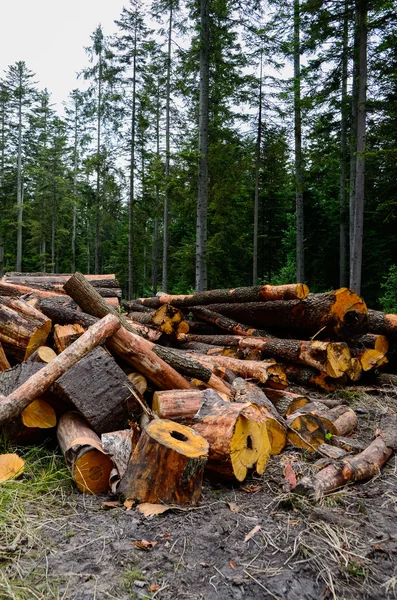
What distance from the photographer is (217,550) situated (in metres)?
2.29

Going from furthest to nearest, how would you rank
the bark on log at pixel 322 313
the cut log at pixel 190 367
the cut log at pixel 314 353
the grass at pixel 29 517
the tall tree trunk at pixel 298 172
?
the tall tree trunk at pixel 298 172, the bark on log at pixel 322 313, the cut log at pixel 314 353, the cut log at pixel 190 367, the grass at pixel 29 517

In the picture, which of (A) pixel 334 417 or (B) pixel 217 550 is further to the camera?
(A) pixel 334 417

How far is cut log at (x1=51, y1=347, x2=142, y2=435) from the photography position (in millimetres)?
3520

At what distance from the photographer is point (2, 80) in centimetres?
3091

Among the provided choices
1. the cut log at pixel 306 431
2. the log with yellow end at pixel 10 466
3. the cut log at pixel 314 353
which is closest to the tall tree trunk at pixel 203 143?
the cut log at pixel 314 353

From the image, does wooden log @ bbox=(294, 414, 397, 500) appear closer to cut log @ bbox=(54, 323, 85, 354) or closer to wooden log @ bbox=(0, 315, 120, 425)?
wooden log @ bbox=(0, 315, 120, 425)

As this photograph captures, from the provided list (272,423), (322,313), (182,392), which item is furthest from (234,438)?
(322,313)

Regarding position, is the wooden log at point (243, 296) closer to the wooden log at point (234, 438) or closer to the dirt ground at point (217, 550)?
the wooden log at point (234, 438)

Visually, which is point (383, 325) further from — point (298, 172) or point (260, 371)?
point (298, 172)

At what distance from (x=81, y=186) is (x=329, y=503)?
3383cm

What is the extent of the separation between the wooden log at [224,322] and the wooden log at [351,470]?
11.5 feet

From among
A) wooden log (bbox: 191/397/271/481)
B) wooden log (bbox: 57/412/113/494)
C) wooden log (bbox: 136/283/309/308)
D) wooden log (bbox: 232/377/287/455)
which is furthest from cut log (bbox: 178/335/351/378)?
wooden log (bbox: 57/412/113/494)

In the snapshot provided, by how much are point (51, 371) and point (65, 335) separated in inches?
34.2

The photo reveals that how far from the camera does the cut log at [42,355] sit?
4.22 m
